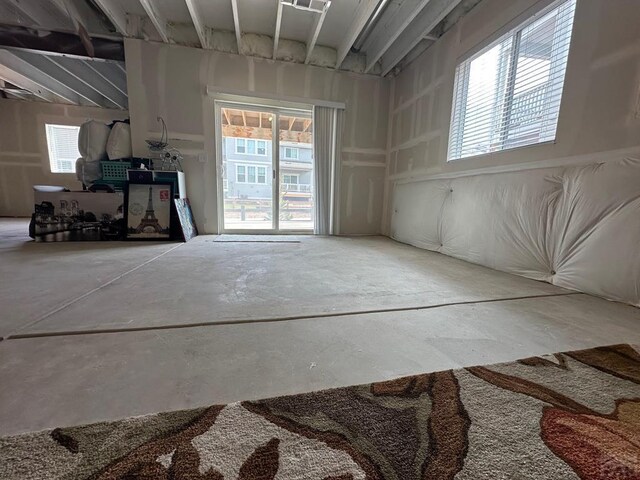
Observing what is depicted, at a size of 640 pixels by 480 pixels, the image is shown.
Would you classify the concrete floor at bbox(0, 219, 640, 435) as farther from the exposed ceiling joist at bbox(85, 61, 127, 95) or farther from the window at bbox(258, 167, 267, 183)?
the exposed ceiling joist at bbox(85, 61, 127, 95)

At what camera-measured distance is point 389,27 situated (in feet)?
12.3

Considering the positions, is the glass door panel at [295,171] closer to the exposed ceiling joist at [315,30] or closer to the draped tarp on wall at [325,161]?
the draped tarp on wall at [325,161]

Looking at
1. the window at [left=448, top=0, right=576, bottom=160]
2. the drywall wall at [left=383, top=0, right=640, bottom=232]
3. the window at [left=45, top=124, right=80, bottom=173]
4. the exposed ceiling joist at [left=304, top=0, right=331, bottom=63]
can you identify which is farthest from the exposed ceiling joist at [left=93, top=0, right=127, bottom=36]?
the window at [left=45, top=124, right=80, bottom=173]

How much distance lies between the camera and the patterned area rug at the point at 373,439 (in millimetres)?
609

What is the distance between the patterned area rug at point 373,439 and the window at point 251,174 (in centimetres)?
441

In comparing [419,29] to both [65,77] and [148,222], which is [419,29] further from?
[65,77]

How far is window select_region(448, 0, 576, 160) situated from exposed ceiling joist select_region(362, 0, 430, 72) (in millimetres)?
862

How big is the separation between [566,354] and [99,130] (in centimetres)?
546

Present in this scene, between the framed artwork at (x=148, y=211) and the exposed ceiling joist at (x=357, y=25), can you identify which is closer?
the exposed ceiling joist at (x=357, y=25)

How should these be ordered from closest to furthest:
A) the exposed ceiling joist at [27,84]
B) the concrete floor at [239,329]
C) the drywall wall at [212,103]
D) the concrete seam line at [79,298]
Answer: the concrete floor at [239,329]
the concrete seam line at [79,298]
the drywall wall at [212,103]
the exposed ceiling joist at [27,84]

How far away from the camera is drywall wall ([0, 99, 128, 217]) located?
648cm

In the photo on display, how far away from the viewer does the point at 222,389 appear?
883mm

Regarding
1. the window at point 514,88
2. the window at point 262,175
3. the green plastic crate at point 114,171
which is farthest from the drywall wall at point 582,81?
the green plastic crate at point 114,171

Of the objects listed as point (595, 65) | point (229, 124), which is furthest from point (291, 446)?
point (229, 124)
